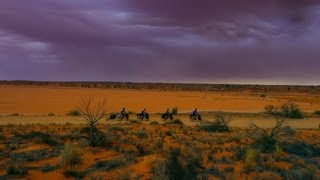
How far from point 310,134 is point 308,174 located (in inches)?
599

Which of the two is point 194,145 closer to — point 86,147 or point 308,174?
A: point 86,147

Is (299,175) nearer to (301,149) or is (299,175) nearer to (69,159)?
(301,149)

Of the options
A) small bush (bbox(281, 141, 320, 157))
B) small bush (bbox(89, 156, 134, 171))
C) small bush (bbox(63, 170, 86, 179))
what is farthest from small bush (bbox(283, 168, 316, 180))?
small bush (bbox(63, 170, 86, 179))

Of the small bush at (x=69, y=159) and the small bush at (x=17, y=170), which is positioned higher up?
the small bush at (x=69, y=159)

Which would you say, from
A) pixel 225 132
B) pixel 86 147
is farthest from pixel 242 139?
pixel 86 147

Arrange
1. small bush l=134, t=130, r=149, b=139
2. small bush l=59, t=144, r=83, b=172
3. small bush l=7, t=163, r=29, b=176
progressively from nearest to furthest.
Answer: small bush l=7, t=163, r=29, b=176, small bush l=59, t=144, r=83, b=172, small bush l=134, t=130, r=149, b=139

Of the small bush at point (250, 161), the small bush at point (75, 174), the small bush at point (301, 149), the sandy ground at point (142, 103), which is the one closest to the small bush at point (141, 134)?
the small bush at point (301, 149)

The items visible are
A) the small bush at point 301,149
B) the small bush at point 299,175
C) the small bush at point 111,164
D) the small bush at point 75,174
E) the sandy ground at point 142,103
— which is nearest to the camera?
the small bush at point 299,175

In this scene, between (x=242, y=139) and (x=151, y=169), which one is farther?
(x=242, y=139)

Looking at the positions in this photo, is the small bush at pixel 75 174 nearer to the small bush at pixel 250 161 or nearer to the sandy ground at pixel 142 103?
the small bush at pixel 250 161

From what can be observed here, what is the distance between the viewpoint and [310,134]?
3039cm

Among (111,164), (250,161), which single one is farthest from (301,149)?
(111,164)

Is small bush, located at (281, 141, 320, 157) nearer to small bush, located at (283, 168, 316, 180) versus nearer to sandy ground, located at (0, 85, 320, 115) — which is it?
small bush, located at (283, 168, 316, 180)

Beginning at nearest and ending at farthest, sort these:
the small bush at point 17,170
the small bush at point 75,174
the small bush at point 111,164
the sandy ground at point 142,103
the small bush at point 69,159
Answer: the small bush at point 75,174 < the small bush at point 17,170 < the small bush at point 69,159 < the small bush at point 111,164 < the sandy ground at point 142,103
